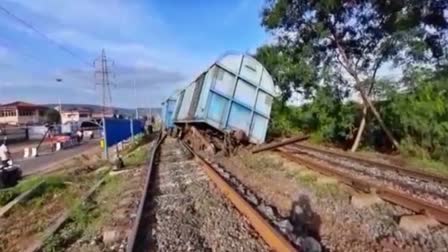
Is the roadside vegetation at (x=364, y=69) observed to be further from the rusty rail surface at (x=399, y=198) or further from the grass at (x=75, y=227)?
the grass at (x=75, y=227)

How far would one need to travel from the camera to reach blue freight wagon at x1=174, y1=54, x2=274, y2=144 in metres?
14.2

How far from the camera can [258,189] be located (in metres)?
8.18

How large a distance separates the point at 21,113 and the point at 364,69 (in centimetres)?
9376

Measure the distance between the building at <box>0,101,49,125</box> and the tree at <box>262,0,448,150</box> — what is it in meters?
87.5

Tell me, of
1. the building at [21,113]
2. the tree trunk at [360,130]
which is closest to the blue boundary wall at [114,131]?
the tree trunk at [360,130]

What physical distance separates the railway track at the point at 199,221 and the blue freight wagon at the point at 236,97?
520 centimetres

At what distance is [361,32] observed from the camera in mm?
16828

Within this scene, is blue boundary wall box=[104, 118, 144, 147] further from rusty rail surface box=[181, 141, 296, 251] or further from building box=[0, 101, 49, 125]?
building box=[0, 101, 49, 125]

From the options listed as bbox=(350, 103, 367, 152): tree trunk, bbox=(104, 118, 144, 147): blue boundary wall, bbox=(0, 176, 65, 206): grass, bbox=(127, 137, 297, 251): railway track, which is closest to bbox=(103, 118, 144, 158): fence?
bbox=(104, 118, 144, 147): blue boundary wall

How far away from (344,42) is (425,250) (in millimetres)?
13489

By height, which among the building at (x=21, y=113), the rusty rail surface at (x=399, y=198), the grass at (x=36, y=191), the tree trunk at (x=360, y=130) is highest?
the tree trunk at (x=360, y=130)

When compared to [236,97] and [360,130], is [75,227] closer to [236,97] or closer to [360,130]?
[236,97]

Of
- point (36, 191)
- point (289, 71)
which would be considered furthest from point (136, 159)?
point (289, 71)

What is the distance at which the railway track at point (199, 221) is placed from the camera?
190 inches
